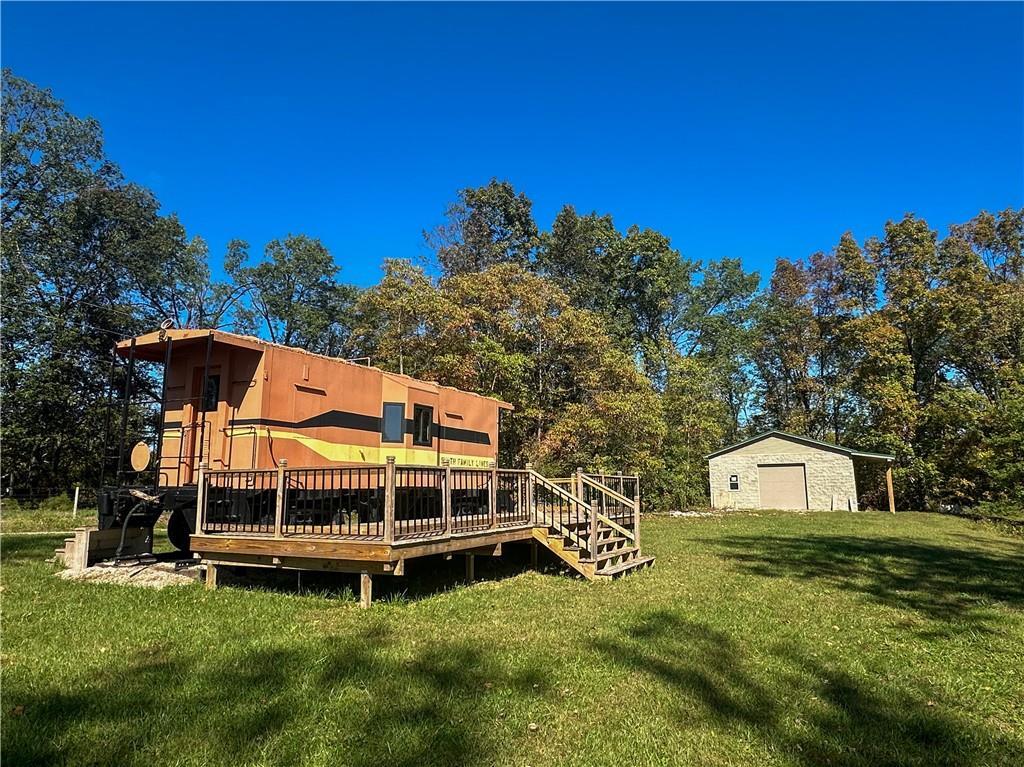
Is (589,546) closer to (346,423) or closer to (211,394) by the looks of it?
(346,423)

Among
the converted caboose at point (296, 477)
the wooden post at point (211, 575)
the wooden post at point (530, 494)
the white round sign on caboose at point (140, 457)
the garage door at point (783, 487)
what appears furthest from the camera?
the garage door at point (783, 487)

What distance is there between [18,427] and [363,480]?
2112 centimetres

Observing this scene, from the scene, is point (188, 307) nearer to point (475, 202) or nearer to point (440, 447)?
point (475, 202)

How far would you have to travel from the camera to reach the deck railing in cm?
744

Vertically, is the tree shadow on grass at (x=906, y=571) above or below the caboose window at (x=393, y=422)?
below

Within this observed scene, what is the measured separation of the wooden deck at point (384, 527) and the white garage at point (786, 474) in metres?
20.4

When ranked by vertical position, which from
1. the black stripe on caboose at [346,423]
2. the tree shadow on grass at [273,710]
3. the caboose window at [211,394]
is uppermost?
the caboose window at [211,394]

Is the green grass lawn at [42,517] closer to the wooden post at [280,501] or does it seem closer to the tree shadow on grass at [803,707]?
the wooden post at [280,501]

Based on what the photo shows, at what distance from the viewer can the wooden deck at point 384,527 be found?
7141 mm

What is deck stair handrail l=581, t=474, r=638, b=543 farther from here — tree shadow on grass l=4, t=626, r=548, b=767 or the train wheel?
the train wheel

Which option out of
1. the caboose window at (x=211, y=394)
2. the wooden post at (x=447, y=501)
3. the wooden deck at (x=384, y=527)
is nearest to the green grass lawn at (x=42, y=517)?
the caboose window at (x=211, y=394)

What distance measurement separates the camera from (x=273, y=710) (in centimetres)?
414

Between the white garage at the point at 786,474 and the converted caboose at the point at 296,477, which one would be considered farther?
the white garage at the point at 786,474

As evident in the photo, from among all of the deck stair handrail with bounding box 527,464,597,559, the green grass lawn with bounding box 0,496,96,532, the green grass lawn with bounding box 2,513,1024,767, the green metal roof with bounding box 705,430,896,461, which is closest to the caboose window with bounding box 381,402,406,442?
the deck stair handrail with bounding box 527,464,597,559
